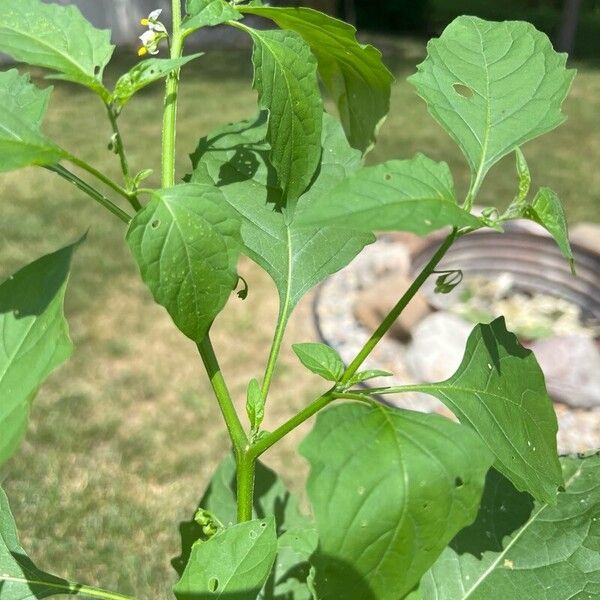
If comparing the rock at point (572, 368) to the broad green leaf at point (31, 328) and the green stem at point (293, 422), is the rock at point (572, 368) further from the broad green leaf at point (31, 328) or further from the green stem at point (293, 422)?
the broad green leaf at point (31, 328)

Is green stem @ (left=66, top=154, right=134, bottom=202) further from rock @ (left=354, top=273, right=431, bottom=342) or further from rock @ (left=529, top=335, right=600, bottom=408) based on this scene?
rock @ (left=354, top=273, right=431, bottom=342)

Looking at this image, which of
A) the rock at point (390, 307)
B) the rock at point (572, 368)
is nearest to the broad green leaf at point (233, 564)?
the rock at point (572, 368)

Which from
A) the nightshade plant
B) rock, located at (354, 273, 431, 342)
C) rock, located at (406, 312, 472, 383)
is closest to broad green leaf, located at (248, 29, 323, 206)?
the nightshade plant

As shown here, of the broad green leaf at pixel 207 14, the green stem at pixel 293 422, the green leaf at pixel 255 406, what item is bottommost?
the green leaf at pixel 255 406

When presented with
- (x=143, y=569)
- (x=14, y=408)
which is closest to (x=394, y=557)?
(x=14, y=408)

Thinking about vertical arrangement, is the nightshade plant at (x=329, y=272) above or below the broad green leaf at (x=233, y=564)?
above
